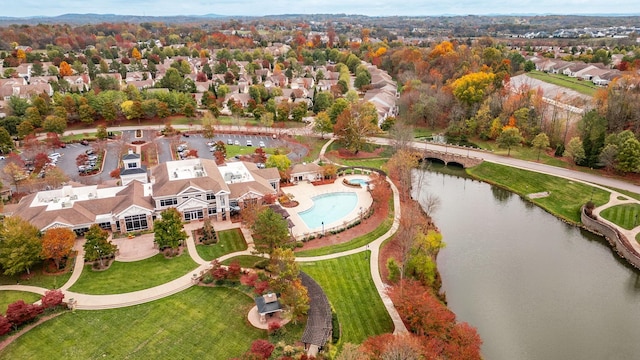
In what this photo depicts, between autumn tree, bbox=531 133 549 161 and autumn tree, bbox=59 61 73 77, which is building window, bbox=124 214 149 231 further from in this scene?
autumn tree, bbox=59 61 73 77

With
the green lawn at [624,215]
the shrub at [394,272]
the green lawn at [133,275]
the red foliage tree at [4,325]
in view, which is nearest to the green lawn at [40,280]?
the green lawn at [133,275]

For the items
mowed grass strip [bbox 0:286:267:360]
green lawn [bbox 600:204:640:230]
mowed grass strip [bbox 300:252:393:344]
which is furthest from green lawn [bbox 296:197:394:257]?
green lawn [bbox 600:204:640:230]

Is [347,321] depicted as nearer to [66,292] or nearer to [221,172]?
[66,292]

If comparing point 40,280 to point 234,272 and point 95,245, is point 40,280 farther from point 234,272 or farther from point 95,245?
point 234,272

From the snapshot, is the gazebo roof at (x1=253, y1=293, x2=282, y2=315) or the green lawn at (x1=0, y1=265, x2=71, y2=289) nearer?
the gazebo roof at (x1=253, y1=293, x2=282, y2=315)

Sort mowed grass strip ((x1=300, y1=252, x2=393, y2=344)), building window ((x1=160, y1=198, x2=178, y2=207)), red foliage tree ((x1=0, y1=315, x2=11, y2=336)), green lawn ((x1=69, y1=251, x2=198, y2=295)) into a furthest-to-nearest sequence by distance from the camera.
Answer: building window ((x1=160, y1=198, x2=178, y2=207))
green lawn ((x1=69, y1=251, x2=198, y2=295))
mowed grass strip ((x1=300, y1=252, x2=393, y2=344))
red foliage tree ((x1=0, y1=315, x2=11, y2=336))

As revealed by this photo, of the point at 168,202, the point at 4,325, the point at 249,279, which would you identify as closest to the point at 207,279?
the point at 249,279

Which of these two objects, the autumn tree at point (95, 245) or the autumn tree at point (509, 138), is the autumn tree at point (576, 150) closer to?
the autumn tree at point (509, 138)
